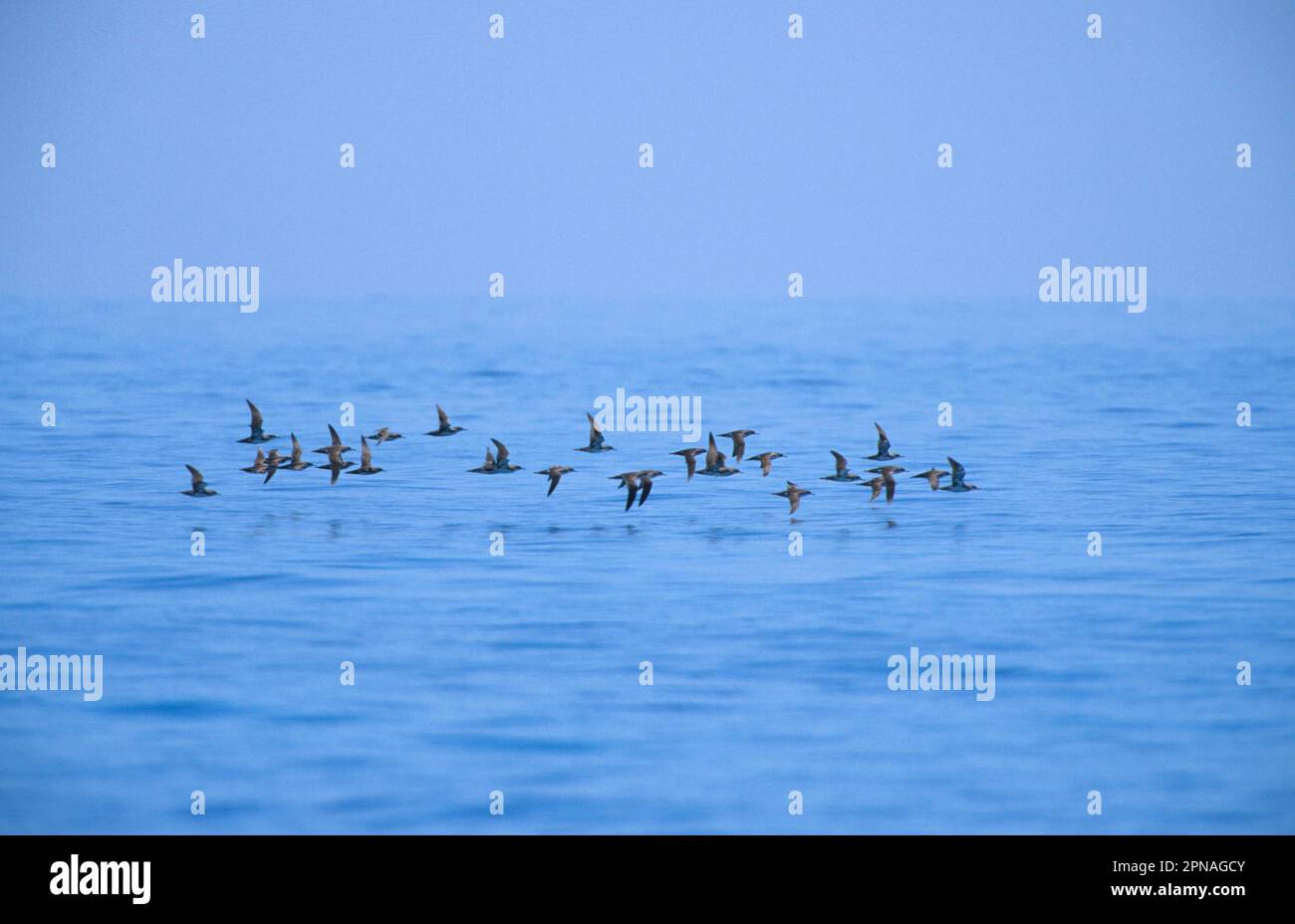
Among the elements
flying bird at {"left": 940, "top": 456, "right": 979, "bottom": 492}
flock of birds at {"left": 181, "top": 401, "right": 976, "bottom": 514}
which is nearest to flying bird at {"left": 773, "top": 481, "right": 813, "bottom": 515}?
flock of birds at {"left": 181, "top": 401, "right": 976, "bottom": 514}

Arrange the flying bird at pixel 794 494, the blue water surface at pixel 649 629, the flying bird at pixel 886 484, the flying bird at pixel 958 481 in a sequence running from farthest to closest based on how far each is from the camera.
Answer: the flying bird at pixel 958 481 → the flying bird at pixel 886 484 → the flying bird at pixel 794 494 → the blue water surface at pixel 649 629

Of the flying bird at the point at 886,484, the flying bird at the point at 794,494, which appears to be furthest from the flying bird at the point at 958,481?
the flying bird at the point at 794,494

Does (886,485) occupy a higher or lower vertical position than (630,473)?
lower

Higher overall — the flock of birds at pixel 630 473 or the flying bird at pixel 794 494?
the flock of birds at pixel 630 473

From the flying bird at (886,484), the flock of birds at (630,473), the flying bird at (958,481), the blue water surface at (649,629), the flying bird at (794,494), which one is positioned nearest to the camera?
the blue water surface at (649,629)

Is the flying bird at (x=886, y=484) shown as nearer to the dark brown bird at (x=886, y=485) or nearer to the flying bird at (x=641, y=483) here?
the dark brown bird at (x=886, y=485)

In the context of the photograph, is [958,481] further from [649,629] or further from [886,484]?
[649,629]

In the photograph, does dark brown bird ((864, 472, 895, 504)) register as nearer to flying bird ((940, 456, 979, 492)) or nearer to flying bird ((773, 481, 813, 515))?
flying bird ((940, 456, 979, 492))

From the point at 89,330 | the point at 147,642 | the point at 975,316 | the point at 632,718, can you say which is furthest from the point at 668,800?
the point at 975,316

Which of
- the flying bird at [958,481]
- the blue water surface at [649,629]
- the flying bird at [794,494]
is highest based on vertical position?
the flying bird at [958,481]

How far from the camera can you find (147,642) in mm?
28641

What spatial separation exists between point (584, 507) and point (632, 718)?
46.2 feet

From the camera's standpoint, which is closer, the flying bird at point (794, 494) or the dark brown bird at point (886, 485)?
the flying bird at point (794, 494)

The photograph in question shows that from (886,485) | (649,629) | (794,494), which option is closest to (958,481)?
(886,485)
